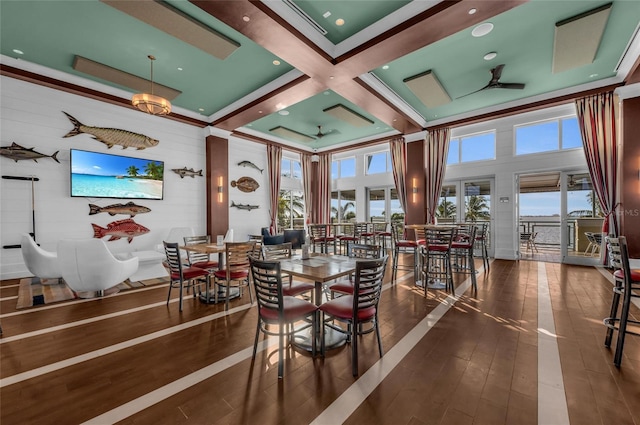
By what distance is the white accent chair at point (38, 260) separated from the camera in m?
4.29

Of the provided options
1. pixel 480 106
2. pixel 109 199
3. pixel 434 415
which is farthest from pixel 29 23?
pixel 480 106

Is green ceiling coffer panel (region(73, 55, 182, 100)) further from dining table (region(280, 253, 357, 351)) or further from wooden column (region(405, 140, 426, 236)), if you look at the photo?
wooden column (region(405, 140, 426, 236))

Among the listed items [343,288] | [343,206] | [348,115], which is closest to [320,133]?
[348,115]

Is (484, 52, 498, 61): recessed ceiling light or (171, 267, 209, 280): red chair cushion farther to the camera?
(484, 52, 498, 61): recessed ceiling light

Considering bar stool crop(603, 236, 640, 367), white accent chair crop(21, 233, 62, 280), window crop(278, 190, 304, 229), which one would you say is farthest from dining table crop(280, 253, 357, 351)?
window crop(278, 190, 304, 229)

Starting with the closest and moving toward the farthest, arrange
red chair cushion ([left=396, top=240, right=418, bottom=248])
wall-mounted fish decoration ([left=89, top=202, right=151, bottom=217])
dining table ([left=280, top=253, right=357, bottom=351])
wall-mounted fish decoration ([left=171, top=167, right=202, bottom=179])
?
dining table ([left=280, top=253, right=357, bottom=351]) → red chair cushion ([left=396, top=240, right=418, bottom=248]) → wall-mounted fish decoration ([left=89, top=202, right=151, bottom=217]) → wall-mounted fish decoration ([left=171, top=167, right=202, bottom=179])

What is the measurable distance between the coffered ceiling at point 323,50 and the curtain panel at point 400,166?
6.32 feet

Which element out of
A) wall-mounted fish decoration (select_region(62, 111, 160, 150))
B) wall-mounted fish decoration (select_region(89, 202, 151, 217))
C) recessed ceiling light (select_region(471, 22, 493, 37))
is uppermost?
recessed ceiling light (select_region(471, 22, 493, 37))

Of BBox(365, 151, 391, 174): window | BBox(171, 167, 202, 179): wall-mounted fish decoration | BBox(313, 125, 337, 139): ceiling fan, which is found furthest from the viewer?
BBox(365, 151, 391, 174): window

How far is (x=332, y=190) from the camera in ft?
35.4

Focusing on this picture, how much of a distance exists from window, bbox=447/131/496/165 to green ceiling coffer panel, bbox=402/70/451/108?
204 centimetres

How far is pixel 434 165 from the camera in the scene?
7613 mm

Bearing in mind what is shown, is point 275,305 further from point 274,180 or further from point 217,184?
point 274,180

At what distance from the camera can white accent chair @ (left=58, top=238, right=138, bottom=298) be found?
3.76 meters
